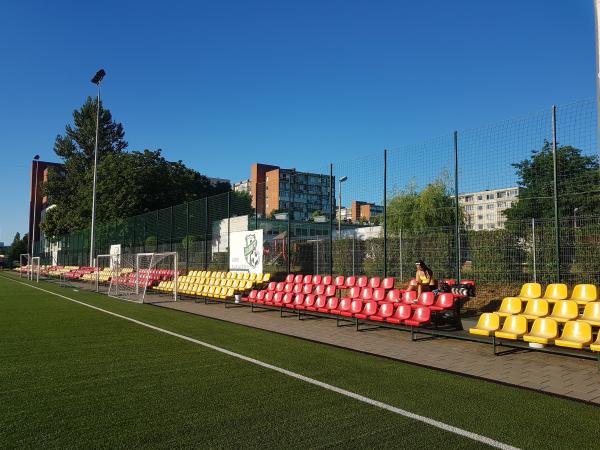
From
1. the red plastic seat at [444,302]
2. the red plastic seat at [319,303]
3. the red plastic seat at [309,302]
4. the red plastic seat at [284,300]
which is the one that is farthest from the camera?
the red plastic seat at [284,300]

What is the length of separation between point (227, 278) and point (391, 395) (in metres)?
13.3

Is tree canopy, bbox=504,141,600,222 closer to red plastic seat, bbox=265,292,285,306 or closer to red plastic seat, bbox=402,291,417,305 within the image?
red plastic seat, bbox=402,291,417,305

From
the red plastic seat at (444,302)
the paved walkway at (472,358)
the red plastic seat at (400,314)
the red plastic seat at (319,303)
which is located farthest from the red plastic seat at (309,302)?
the red plastic seat at (444,302)

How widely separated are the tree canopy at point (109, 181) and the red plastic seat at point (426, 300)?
37043 millimetres

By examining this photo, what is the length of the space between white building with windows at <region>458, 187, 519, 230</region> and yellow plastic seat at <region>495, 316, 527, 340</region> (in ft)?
13.9

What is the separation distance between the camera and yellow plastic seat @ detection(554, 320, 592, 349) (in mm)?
6723

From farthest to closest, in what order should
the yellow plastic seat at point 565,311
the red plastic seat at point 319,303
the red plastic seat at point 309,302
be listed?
the red plastic seat at point 309,302 → the red plastic seat at point 319,303 → the yellow plastic seat at point 565,311

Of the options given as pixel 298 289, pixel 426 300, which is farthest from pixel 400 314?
pixel 298 289

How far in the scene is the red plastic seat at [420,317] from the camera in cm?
939

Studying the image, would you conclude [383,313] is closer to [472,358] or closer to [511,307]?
[511,307]

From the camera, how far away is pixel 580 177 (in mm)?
9914

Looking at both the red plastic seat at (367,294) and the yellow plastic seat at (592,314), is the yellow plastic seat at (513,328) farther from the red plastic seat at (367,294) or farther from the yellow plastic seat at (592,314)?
the red plastic seat at (367,294)

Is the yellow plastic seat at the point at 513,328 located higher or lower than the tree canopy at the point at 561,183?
lower

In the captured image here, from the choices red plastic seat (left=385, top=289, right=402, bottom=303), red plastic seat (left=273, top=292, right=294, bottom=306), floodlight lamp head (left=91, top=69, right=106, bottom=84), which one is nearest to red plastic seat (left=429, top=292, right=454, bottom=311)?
red plastic seat (left=385, top=289, right=402, bottom=303)
